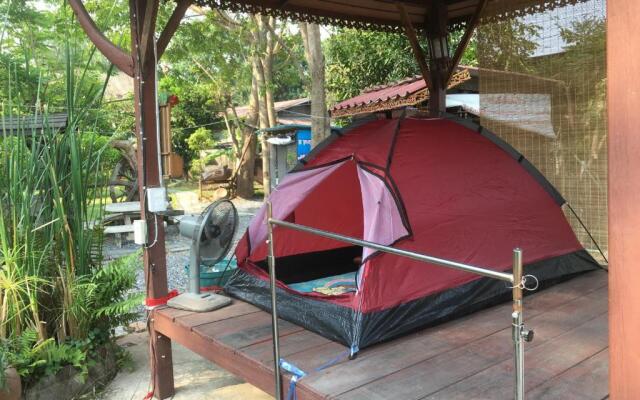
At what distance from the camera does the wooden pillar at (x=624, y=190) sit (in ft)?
3.72

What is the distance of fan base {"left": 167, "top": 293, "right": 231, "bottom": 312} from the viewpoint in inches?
139

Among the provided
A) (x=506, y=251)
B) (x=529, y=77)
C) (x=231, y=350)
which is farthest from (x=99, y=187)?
(x=529, y=77)

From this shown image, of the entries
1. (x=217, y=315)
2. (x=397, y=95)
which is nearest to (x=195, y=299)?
(x=217, y=315)

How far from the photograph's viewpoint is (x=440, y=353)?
2.73m

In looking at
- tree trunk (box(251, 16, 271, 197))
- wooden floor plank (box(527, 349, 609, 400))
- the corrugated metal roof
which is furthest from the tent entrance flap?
tree trunk (box(251, 16, 271, 197))

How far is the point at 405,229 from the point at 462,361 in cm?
90

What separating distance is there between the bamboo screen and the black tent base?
45.7 inches

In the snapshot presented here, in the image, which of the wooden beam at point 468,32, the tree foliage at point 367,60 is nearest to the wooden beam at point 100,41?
the wooden beam at point 468,32

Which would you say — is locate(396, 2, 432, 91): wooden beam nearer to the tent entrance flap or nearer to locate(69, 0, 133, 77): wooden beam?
the tent entrance flap

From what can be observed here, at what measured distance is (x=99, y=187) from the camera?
3.78 metres

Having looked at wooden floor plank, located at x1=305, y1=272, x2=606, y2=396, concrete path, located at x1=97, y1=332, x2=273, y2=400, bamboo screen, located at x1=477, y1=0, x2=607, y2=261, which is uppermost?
bamboo screen, located at x1=477, y1=0, x2=607, y2=261

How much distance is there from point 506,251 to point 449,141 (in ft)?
3.10

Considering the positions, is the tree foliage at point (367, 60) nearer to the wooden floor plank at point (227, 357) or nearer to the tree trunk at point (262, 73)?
the tree trunk at point (262, 73)

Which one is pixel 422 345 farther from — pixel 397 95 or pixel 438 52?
pixel 397 95
